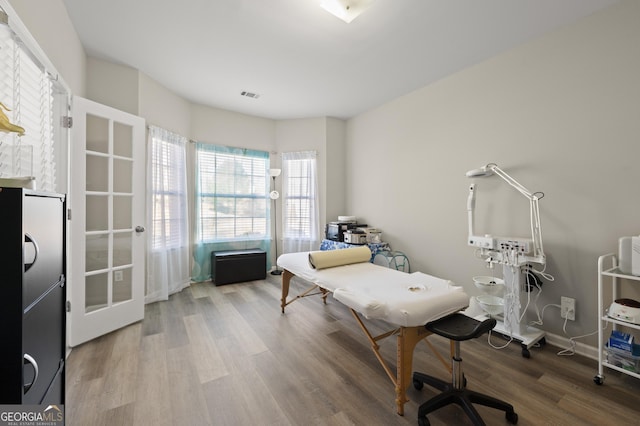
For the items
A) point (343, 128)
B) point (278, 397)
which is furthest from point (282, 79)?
point (278, 397)

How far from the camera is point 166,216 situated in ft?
11.2

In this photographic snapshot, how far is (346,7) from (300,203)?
2966mm

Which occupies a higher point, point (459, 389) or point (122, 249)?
point (122, 249)

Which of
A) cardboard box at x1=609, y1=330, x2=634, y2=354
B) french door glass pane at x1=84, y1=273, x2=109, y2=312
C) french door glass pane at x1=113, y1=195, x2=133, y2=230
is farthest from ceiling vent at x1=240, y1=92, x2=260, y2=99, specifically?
cardboard box at x1=609, y1=330, x2=634, y2=354

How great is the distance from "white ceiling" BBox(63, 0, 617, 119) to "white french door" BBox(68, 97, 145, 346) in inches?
28.4

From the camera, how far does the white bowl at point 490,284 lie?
2.36m

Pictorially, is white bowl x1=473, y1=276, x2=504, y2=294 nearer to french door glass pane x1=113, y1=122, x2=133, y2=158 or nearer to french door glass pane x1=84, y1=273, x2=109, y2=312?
french door glass pane x1=84, y1=273, x2=109, y2=312

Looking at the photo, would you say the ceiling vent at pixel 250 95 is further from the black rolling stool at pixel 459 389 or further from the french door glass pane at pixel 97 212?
the black rolling stool at pixel 459 389

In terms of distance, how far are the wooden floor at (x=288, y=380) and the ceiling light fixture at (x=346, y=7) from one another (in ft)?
8.61

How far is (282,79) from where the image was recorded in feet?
10.2

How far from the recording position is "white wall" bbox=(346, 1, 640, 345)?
1.93 metres

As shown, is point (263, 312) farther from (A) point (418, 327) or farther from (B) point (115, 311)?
(A) point (418, 327)

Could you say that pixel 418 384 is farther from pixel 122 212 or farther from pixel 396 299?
pixel 122 212

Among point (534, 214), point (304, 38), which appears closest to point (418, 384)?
point (534, 214)
